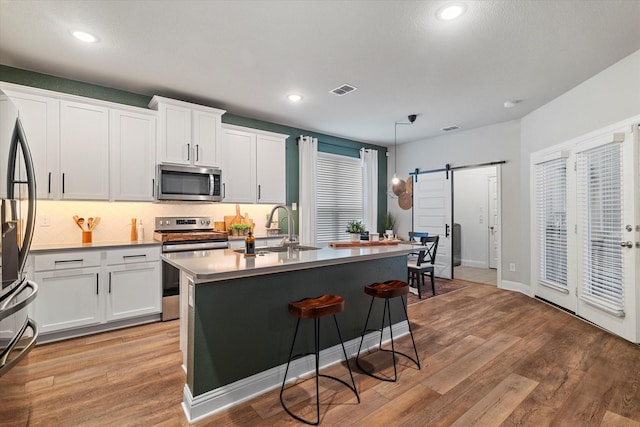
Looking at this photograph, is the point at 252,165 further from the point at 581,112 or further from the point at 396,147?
the point at 581,112

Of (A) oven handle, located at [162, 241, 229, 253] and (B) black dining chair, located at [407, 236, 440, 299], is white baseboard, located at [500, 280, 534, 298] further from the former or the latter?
(A) oven handle, located at [162, 241, 229, 253]

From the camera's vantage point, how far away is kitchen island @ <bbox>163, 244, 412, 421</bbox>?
197cm

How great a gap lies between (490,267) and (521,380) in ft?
17.9

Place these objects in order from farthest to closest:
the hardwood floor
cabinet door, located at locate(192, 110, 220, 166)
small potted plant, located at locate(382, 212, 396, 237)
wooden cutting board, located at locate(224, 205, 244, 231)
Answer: small potted plant, located at locate(382, 212, 396, 237) < wooden cutting board, located at locate(224, 205, 244, 231) < cabinet door, located at locate(192, 110, 220, 166) < the hardwood floor

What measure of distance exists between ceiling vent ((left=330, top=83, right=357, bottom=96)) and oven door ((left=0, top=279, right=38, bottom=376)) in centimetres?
336

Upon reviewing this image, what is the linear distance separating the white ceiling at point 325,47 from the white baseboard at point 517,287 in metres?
2.75

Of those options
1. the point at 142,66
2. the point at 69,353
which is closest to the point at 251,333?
the point at 69,353

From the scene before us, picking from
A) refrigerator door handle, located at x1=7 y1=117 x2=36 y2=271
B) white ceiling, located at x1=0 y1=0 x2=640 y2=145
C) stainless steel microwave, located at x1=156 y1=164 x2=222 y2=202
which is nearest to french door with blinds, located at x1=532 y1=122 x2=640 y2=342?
white ceiling, located at x1=0 y1=0 x2=640 y2=145

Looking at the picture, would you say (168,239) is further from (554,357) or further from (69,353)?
(554,357)

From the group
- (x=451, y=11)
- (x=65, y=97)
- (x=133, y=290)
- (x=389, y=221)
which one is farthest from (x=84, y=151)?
(x=389, y=221)

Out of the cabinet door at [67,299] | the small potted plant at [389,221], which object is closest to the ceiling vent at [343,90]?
the cabinet door at [67,299]

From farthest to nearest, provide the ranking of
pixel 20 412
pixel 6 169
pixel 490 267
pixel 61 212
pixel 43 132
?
1. pixel 490 267
2. pixel 61 212
3. pixel 43 132
4. pixel 20 412
5. pixel 6 169

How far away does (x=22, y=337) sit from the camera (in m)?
1.50

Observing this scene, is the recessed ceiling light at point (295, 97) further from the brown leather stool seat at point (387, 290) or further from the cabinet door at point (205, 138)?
the brown leather stool seat at point (387, 290)
